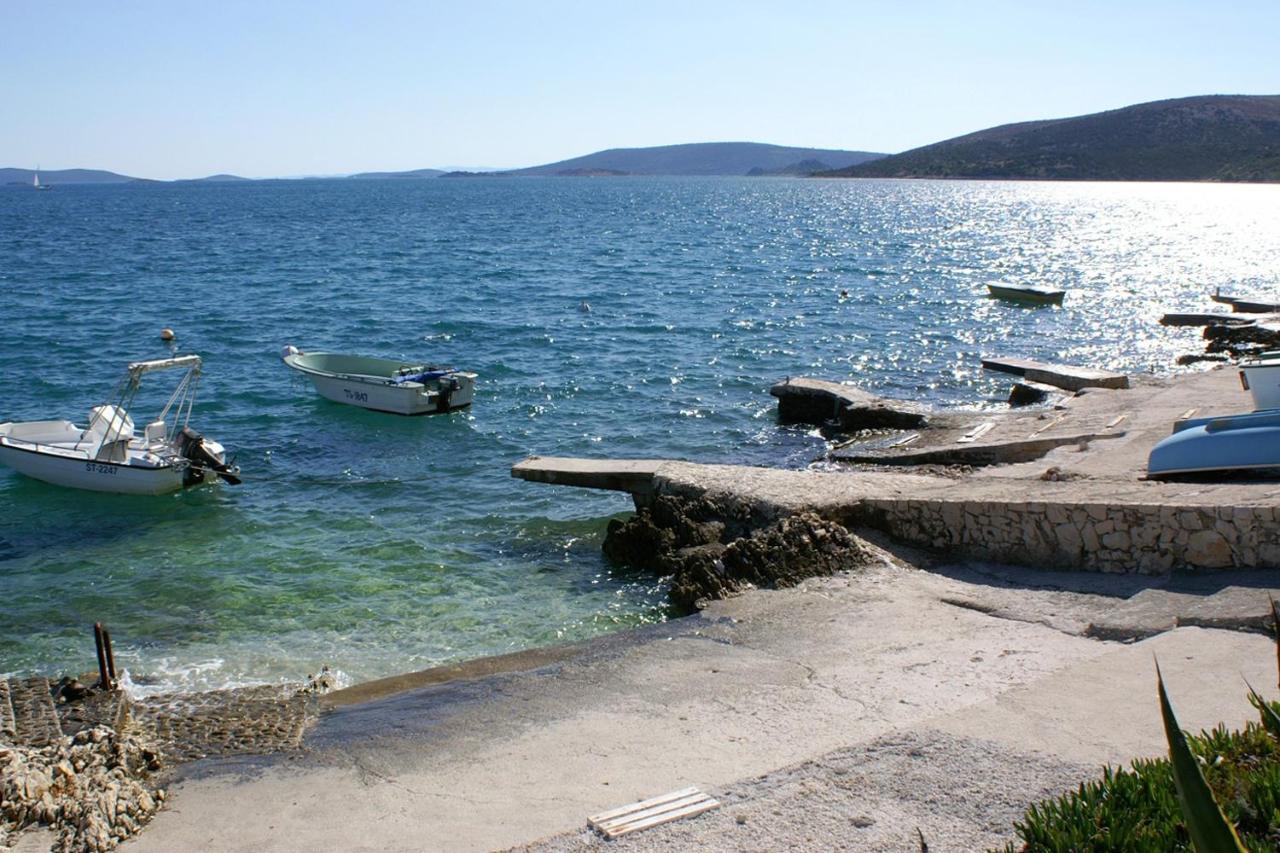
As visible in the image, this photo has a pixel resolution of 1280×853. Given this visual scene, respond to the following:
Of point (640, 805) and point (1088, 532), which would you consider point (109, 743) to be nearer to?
point (640, 805)

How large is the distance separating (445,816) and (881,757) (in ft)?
9.55

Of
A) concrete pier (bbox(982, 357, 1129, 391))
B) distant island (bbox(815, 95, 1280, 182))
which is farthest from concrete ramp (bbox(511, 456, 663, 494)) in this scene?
distant island (bbox(815, 95, 1280, 182))

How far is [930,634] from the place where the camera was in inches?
399

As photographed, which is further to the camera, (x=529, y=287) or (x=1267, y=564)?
(x=529, y=287)

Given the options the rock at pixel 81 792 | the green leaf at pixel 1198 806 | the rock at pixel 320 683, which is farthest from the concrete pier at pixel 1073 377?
the green leaf at pixel 1198 806

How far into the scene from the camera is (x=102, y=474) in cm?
1816

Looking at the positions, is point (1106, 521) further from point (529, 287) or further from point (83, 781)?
point (529, 287)

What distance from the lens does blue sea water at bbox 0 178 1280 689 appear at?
1323 cm

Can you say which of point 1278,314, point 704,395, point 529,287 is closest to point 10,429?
point 704,395

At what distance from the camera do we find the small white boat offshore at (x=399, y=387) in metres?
23.7

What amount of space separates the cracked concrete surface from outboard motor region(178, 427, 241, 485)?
9.37 meters

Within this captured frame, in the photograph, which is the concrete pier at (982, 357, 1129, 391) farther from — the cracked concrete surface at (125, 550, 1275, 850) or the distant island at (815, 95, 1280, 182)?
the distant island at (815, 95, 1280, 182)

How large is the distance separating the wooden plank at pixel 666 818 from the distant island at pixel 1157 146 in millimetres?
157312

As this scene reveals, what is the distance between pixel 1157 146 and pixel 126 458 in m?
173
